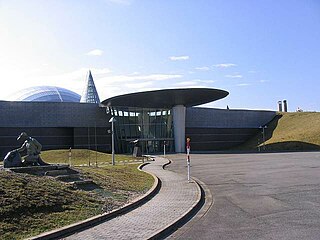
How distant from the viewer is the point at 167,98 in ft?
171

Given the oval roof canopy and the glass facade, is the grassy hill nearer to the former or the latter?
the oval roof canopy

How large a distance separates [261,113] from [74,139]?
3880 cm

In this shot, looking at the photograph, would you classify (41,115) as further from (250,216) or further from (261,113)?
(250,216)

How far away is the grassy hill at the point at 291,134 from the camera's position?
5422 centimetres

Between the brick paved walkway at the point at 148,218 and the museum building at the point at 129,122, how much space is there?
33902 mm

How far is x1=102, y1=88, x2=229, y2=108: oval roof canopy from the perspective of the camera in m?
48.7

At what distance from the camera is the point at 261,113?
73000mm

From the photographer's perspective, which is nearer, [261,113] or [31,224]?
[31,224]

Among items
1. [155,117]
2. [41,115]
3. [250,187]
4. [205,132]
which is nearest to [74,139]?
[41,115]

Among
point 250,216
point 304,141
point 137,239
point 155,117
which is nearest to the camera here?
point 137,239

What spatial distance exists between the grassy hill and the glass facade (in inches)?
629

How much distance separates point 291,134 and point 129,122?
1101 inches

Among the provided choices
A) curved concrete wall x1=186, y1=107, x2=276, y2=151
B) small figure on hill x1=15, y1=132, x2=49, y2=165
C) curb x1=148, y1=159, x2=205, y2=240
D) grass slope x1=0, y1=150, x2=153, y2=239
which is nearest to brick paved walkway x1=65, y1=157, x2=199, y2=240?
curb x1=148, y1=159, x2=205, y2=240

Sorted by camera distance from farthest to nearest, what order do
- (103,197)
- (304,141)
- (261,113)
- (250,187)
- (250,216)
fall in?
(261,113), (304,141), (250,187), (103,197), (250,216)
